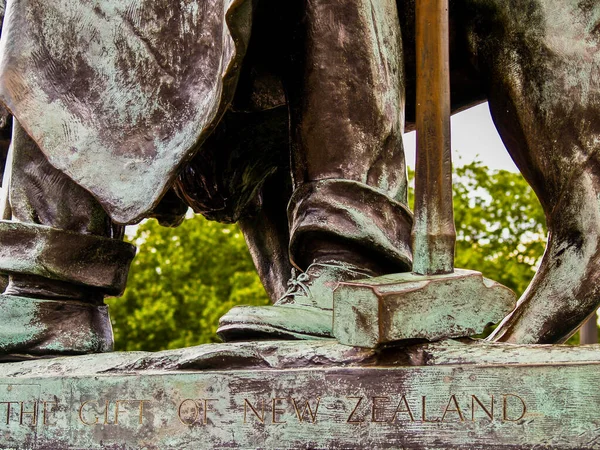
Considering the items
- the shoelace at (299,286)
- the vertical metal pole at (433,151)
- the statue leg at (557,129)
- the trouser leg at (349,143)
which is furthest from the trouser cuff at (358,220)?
the statue leg at (557,129)

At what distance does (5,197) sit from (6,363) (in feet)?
2.51

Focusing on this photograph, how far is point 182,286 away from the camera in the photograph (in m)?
23.4

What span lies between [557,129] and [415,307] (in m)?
1.21

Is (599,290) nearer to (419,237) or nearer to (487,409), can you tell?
(419,237)

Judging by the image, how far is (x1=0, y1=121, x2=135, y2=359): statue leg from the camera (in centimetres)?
378

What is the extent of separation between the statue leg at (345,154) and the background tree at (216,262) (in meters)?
17.1

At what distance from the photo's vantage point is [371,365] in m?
2.96

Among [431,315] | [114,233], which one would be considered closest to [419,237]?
[431,315]

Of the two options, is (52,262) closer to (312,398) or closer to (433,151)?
(312,398)

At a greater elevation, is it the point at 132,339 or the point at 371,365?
the point at 132,339

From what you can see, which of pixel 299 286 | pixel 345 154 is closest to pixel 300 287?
pixel 299 286

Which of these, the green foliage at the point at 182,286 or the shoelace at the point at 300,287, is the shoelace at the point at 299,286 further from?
the green foliage at the point at 182,286

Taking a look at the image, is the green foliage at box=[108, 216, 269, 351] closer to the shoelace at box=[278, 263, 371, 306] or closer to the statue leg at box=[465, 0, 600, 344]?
the statue leg at box=[465, 0, 600, 344]

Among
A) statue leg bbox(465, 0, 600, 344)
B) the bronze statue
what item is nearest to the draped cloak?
the bronze statue
